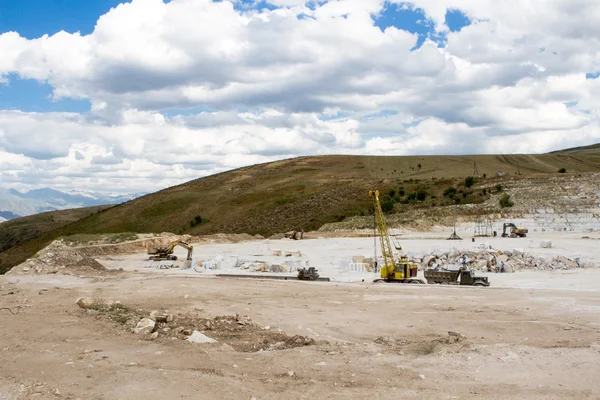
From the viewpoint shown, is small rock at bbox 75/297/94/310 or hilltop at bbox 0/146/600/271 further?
hilltop at bbox 0/146/600/271

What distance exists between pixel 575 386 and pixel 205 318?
37.0 feet

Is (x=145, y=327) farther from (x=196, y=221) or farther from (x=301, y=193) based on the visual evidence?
(x=301, y=193)

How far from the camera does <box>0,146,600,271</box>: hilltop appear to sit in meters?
79.3

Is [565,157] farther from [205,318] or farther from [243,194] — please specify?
[205,318]

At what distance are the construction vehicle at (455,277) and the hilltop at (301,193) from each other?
43.5 m

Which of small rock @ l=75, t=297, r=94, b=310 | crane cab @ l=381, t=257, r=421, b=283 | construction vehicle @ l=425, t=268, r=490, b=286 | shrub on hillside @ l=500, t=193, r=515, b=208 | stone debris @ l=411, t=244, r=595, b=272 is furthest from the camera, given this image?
shrub on hillside @ l=500, t=193, r=515, b=208

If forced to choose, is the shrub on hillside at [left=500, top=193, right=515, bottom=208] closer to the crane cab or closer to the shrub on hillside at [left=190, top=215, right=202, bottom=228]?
the crane cab

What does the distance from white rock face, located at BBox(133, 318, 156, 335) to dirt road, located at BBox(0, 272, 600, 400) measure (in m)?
0.23

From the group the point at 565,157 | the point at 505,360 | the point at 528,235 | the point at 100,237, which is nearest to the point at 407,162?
the point at 565,157

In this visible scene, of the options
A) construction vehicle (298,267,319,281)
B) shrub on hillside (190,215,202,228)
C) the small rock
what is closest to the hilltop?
shrub on hillside (190,215,202,228)

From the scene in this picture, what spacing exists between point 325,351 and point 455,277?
16.8 metres

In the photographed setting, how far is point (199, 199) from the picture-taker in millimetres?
105375

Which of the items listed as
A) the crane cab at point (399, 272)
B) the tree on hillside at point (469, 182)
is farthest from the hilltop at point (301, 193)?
the crane cab at point (399, 272)

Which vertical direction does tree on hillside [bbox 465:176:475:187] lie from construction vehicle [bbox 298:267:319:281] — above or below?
above
